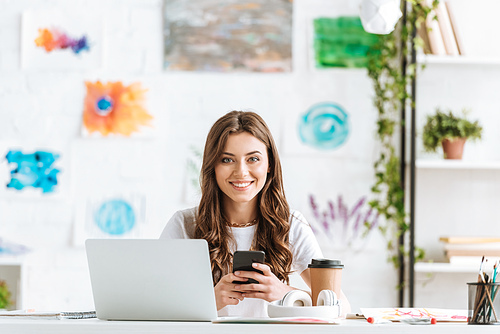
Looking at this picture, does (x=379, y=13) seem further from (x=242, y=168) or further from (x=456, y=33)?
(x=456, y=33)

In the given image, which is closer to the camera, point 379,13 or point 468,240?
point 379,13

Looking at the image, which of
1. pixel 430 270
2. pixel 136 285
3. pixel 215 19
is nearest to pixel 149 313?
pixel 136 285

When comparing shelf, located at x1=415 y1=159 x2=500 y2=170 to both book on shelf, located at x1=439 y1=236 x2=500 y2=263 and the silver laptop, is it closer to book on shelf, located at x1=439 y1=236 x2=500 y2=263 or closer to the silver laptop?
book on shelf, located at x1=439 y1=236 x2=500 y2=263

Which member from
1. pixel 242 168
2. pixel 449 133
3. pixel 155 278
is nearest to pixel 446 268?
pixel 449 133

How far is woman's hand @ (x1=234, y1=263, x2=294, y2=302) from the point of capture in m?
1.39

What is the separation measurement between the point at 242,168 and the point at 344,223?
1.16m

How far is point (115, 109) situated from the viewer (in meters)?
2.92

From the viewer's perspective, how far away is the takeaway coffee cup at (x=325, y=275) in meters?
1.29

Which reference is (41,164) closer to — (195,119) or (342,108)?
(195,119)

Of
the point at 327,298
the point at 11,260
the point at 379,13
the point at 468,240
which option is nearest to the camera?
the point at 327,298

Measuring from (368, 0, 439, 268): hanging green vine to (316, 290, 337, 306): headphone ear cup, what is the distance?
5.37ft

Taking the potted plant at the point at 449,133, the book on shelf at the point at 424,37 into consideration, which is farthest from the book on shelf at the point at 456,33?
the potted plant at the point at 449,133

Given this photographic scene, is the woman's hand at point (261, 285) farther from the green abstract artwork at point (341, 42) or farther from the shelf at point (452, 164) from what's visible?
the green abstract artwork at point (341, 42)

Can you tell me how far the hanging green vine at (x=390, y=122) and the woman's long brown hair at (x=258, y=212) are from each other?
98 cm
